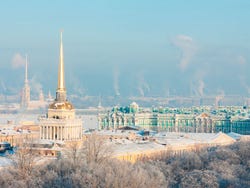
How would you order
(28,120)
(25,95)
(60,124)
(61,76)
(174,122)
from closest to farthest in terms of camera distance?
(60,124) → (61,76) → (174,122) → (28,120) → (25,95)

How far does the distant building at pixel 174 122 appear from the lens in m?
88.4

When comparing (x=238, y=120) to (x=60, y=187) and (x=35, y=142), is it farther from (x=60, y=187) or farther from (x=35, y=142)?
(x=60, y=187)

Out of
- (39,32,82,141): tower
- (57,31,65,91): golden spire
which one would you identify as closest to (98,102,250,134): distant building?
(57,31,65,91): golden spire

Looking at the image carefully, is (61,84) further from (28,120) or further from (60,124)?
(28,120)

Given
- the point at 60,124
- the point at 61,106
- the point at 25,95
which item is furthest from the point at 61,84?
the point at 25,95

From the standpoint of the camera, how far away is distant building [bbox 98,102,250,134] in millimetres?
88375

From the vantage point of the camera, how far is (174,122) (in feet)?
306

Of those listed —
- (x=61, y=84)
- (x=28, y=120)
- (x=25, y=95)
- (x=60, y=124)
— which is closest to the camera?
(x=60, y=124)

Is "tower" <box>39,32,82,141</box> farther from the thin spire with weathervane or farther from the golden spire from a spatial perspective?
the golden spire

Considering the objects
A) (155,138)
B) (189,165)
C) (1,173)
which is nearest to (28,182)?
(1,173)

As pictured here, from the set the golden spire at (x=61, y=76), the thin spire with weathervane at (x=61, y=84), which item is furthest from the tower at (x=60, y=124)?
the golden spire at (x=61, y=76)

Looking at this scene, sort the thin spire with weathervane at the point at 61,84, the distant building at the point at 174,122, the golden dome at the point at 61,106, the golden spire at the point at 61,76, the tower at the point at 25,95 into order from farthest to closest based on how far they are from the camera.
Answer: the tower at the point at 25,95 < the distant building at the point at 174,122 < the golden spire at the point at 61,76 < the thin spire with weathervane at the point at 61,84 < the golden dome at the point at 61,106

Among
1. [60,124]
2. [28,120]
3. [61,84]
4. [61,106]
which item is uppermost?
[61,84]

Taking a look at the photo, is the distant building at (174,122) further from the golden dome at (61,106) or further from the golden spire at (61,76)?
the golden dome at (61,106)
